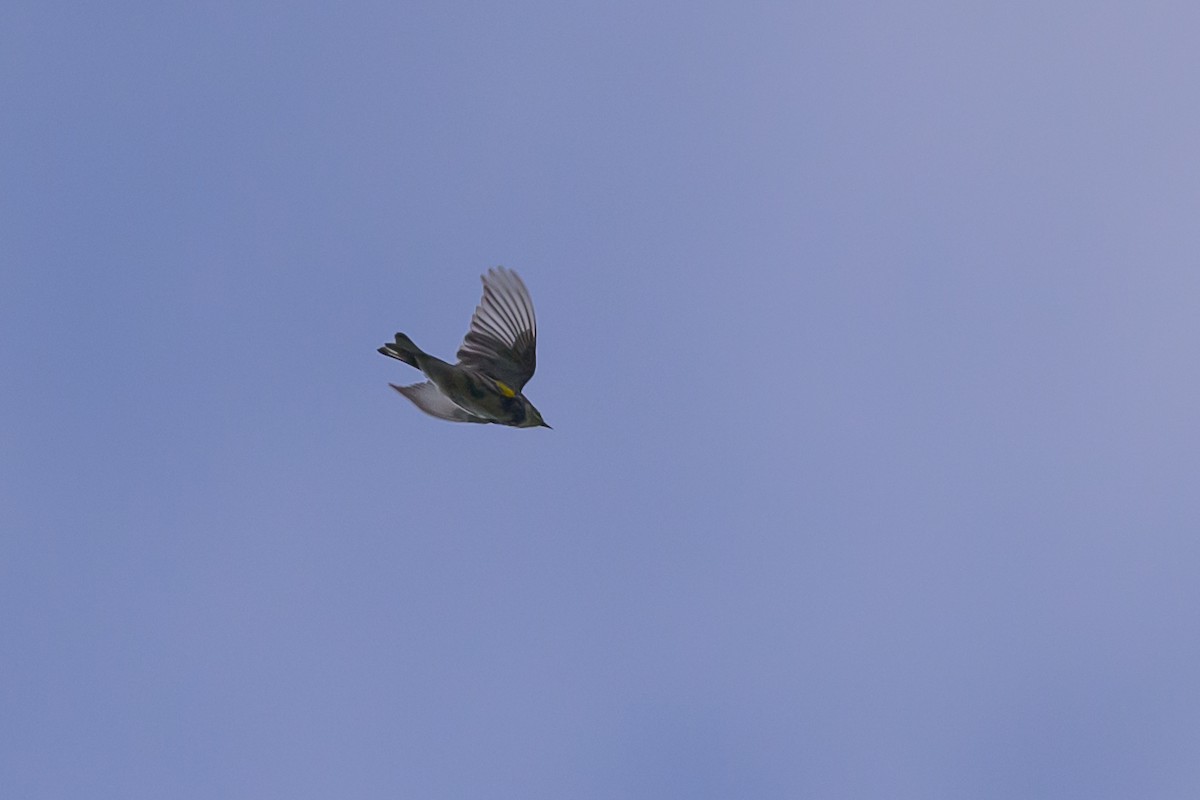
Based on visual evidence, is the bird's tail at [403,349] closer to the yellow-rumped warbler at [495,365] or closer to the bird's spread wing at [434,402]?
the yellow-rumped warbler at [495,365]

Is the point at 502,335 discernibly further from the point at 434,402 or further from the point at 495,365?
the point at 434,402

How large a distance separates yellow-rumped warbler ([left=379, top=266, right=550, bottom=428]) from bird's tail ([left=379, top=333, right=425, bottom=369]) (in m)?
0.03

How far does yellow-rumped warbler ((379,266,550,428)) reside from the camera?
19.1 metres

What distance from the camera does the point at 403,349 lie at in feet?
61.4

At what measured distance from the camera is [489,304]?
20375 mm

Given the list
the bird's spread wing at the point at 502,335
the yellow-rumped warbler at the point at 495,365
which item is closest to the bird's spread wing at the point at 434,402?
the yellow-rumped warbler at the point at 495,365

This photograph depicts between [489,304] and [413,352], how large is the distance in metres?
2.25

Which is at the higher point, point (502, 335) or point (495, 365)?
point (502, 335)

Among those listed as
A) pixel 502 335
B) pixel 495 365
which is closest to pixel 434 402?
pixel 495 365

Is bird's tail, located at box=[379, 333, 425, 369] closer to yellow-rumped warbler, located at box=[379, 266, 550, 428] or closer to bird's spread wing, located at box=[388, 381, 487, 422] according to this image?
yellow-rumped warbler, located at box=[379, 266, 550, 428]

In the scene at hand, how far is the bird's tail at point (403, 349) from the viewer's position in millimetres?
18656

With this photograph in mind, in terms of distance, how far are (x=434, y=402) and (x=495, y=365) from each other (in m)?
1.27

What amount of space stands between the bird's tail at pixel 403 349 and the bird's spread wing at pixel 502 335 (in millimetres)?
1525

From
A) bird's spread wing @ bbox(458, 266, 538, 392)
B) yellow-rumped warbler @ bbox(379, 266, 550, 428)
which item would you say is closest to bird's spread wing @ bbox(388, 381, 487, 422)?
yellow-rumped warbler @ bbox(379, 266, 550, 428)
